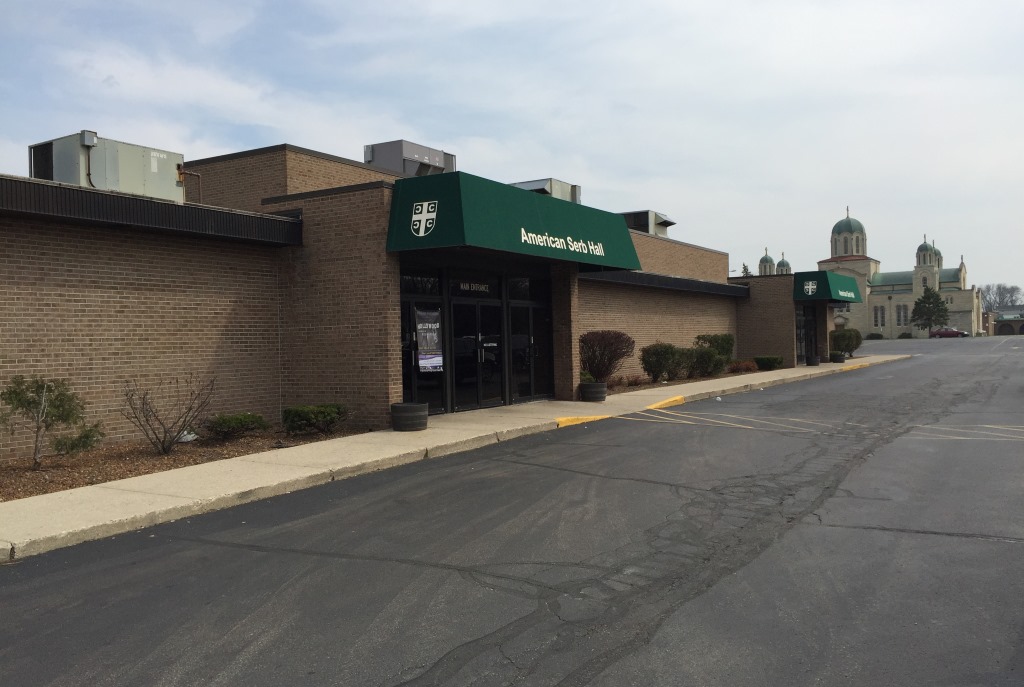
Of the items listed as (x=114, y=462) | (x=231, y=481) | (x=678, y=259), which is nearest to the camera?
(x=231, y=481)

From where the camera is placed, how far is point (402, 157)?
22.6 meters

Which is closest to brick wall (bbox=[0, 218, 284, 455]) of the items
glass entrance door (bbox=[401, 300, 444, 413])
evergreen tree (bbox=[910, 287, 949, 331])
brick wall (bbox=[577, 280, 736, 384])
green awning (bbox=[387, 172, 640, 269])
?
glass entrance door (bbox=[401, 300, 444, 413])

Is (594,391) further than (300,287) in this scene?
Yes

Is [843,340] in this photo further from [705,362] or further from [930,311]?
[930,311]

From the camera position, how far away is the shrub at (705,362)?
28000mm

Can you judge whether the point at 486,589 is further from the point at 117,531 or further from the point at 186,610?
the point at 117,531

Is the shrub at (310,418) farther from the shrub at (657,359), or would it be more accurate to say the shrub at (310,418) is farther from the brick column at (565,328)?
the shrub at (657,359)

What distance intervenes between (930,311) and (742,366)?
99.0 metres

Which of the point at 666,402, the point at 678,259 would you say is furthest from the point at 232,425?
the point at 678,259

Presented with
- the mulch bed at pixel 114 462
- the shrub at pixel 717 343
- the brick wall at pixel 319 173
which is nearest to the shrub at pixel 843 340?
the shrub at pixel 717 343

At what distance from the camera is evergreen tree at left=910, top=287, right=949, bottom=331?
382 ft

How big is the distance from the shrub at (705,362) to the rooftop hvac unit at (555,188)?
271 inches

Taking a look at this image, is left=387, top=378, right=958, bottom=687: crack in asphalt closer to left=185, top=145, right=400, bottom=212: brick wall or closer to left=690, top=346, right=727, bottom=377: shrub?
left=185, top=145, right=400, bottom=212: brick wall

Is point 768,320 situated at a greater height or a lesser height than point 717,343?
greater
